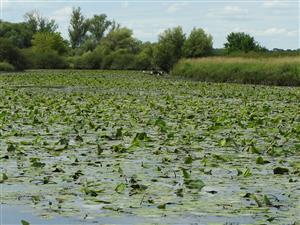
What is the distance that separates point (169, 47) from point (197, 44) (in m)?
3.11

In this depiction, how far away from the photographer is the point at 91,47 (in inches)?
3558

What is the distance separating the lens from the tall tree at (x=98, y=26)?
104438mm

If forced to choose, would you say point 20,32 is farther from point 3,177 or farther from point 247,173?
point 247,173

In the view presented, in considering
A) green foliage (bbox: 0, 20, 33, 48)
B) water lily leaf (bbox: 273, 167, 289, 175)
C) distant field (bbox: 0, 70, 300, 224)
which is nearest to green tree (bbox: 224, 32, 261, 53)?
green foliage (bbox: 0, 20, 33, 48)

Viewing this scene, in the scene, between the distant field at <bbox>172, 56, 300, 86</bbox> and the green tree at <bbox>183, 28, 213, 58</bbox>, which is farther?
the green tree at <bbox>183, 28, 213, 58</bbox>

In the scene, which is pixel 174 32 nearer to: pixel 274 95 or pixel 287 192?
pixel 274 95

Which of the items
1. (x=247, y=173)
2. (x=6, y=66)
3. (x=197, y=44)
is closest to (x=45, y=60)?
(x=6, y=66)

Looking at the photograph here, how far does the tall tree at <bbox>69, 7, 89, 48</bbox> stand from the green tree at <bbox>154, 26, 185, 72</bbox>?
135 feet

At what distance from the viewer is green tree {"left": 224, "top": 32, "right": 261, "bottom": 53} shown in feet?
228

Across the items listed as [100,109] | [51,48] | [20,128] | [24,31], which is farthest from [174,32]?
[20,128]

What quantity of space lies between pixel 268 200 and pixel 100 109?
1122 cm

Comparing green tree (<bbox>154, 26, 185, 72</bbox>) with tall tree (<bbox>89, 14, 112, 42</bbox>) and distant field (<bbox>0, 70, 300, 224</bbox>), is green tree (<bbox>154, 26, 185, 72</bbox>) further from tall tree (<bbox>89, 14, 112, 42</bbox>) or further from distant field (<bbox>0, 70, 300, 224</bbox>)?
distant field (<bbox>0, 70, 300, 224</bbox>)

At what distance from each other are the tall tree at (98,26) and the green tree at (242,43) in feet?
123

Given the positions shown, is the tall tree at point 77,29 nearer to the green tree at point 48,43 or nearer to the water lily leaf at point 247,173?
the green tree at point 48,43
